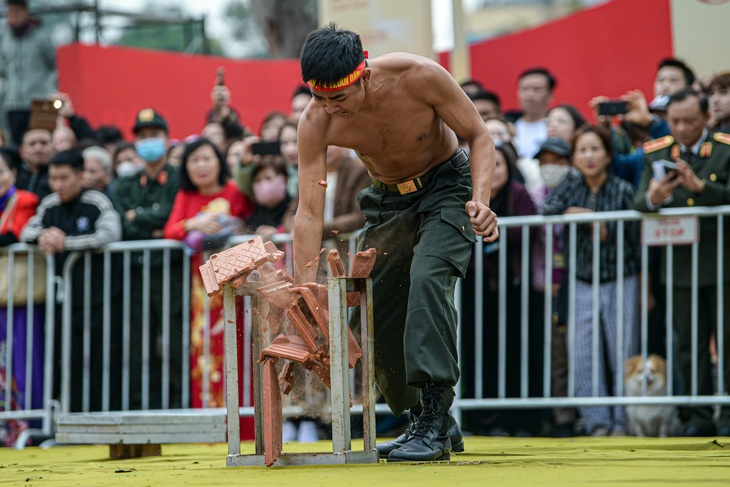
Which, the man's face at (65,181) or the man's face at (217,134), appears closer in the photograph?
the man's face at (65,181)

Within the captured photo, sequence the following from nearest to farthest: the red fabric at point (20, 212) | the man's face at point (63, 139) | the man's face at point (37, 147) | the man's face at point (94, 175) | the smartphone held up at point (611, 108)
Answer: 1. the smartphone held up at point (611, 108)
2. the red fabric at point (20, 212)
3. the man's face at point (94, 175)
4. the man's face at point (37, 147)
5. the man's face at point (63, 139)

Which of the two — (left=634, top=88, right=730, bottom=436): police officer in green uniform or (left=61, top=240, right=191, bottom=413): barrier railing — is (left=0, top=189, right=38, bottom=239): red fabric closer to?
(left=61, top=240, right=191, bottom=413): barrier railing

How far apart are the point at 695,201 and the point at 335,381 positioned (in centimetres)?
355

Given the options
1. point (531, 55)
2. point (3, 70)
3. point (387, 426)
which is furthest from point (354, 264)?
point (3, 70)

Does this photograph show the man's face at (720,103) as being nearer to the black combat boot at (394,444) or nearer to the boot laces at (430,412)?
the black combat boot at (394,444)

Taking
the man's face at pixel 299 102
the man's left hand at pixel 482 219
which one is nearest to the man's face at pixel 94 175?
the man's face at pixel 299 102

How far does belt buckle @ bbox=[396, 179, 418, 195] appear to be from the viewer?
5.34 metres

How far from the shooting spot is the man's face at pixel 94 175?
31.0 ft

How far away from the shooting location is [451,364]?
493 cm

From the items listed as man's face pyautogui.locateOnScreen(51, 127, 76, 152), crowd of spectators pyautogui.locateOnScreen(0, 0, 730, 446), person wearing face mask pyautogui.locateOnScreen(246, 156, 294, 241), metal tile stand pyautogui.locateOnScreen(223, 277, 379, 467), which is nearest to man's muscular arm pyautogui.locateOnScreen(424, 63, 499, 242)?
metal tile stand pyautogui.locateOnScreen(223, 277, 379, 467)

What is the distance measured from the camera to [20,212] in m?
8.82

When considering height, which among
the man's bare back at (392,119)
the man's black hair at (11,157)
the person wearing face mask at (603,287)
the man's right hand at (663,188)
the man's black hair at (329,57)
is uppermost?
the man's black hair at (11,157)

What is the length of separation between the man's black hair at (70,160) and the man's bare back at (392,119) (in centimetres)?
404

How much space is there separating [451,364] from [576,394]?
293 centimetres
